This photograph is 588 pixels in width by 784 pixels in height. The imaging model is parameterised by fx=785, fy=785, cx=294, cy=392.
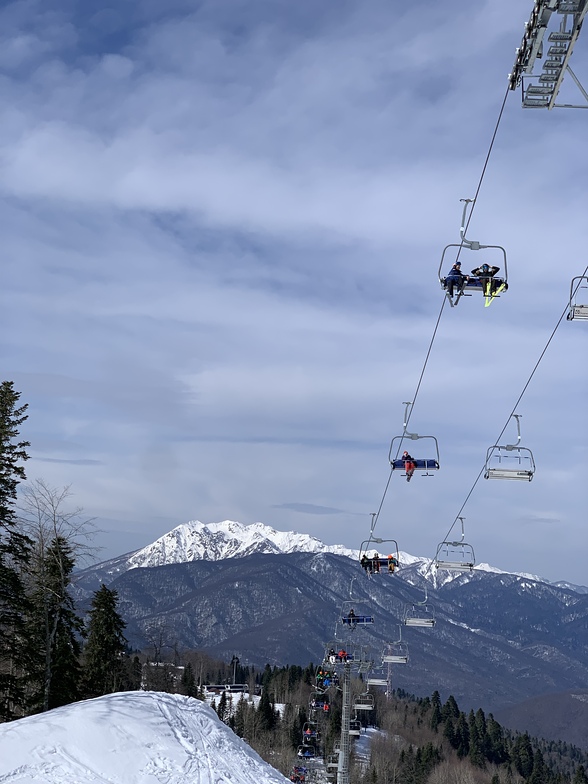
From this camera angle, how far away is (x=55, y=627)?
106ft

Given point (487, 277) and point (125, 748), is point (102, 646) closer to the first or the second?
point (125, 748)

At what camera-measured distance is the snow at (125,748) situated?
57.0 ft

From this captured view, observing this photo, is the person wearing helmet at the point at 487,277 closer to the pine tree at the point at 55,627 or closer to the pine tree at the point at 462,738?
the pine tree at the point at 55,627

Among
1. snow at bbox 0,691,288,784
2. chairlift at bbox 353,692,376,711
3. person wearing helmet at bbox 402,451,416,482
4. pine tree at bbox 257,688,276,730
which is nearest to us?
snow at bbox 0,691,288,784

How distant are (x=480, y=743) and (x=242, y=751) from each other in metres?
137

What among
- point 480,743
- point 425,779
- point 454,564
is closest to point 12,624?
point 454,564

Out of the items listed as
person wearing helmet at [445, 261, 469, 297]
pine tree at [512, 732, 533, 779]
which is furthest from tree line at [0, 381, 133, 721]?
pine tree at [512, 732, 533, 779]

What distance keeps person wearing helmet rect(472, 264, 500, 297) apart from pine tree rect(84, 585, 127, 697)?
34.2 m

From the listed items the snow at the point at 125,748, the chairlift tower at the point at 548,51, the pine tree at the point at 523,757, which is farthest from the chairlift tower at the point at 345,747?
the pine tree at the point at 523,757

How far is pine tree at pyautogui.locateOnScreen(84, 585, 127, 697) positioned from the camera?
4266 cm

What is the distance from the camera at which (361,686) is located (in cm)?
12494

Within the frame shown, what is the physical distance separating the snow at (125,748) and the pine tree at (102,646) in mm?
22895

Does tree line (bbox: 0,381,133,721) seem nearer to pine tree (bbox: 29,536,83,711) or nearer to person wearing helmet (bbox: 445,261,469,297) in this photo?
pine tree (bbox: 29,536,83,711)

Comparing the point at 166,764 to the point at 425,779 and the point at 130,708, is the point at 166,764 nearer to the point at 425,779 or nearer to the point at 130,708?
the point at 130,708
